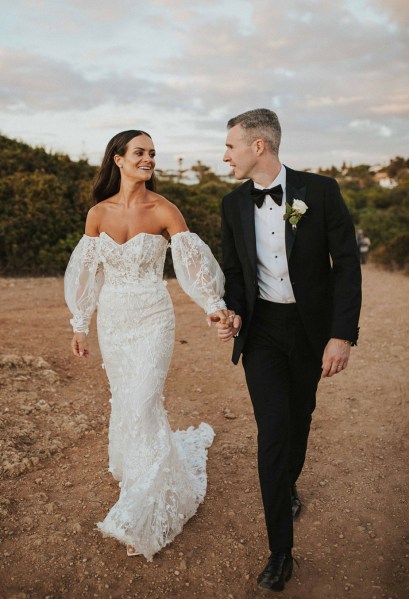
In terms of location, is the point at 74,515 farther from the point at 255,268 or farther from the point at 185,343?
the point at 185,343

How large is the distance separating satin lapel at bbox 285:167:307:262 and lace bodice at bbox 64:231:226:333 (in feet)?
1.95

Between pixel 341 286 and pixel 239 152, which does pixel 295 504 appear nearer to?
pixel 341 286

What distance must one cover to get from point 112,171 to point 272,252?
1362 millimetres

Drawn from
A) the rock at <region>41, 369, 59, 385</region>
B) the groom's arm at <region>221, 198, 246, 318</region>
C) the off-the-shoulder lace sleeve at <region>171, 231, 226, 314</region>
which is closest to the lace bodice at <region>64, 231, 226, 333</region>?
the off-the-shoulder lace sleeve at <region>171, 231, 226, 314</region>

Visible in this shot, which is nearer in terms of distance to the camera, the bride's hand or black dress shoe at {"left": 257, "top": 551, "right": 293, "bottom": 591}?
black dress shoe at {"left": 257, "top": 551, "right": 293, "bottom": 591}

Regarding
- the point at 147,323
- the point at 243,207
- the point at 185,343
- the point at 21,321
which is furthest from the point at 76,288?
the point at 21,321

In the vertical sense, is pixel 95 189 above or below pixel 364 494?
above

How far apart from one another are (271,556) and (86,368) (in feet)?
12.4

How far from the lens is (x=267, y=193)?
127 inches

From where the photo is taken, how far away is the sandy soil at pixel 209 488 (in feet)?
9.96

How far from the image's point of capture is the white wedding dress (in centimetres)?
329

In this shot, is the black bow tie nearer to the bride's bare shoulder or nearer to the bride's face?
the bride's bare shoulder

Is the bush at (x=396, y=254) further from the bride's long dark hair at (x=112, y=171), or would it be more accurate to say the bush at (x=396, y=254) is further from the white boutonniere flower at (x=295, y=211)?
the white boutonniere flower at (x=295, y=211)

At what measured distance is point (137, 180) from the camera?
11.9ft
